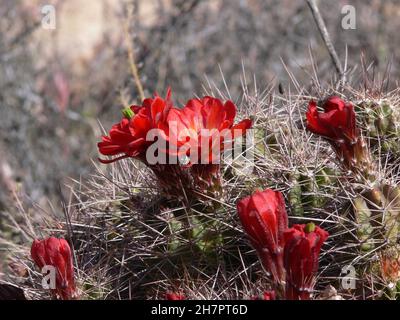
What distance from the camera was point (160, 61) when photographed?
461 cm

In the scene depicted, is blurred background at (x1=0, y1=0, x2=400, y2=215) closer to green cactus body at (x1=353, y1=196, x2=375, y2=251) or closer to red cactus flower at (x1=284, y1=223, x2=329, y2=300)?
green cactus body at (x1=353, y1=196, x2=375, y2=251)

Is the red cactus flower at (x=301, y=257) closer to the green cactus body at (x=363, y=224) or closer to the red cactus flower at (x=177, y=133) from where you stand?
the green cactus body at (x=363, y=224)

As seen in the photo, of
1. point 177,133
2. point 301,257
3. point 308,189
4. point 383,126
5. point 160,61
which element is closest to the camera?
point 301,257

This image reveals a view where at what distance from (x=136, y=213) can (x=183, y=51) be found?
3365mm

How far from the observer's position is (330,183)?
77.9 inches

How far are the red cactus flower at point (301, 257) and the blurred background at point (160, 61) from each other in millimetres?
2630

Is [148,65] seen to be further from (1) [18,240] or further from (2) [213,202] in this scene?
(2) [213,202]

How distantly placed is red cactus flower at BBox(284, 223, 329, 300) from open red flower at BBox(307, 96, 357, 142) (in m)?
0.32

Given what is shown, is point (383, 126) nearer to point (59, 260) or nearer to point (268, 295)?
point (268, 295)

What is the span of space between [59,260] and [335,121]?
0.72 m

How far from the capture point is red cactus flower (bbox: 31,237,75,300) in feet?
6.17

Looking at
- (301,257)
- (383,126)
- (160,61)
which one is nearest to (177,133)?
(301,257)

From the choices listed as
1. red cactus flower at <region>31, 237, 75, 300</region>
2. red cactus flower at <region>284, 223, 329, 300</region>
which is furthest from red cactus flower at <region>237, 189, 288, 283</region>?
red cactus flower at <region>31, 237, 75, 300</region>
